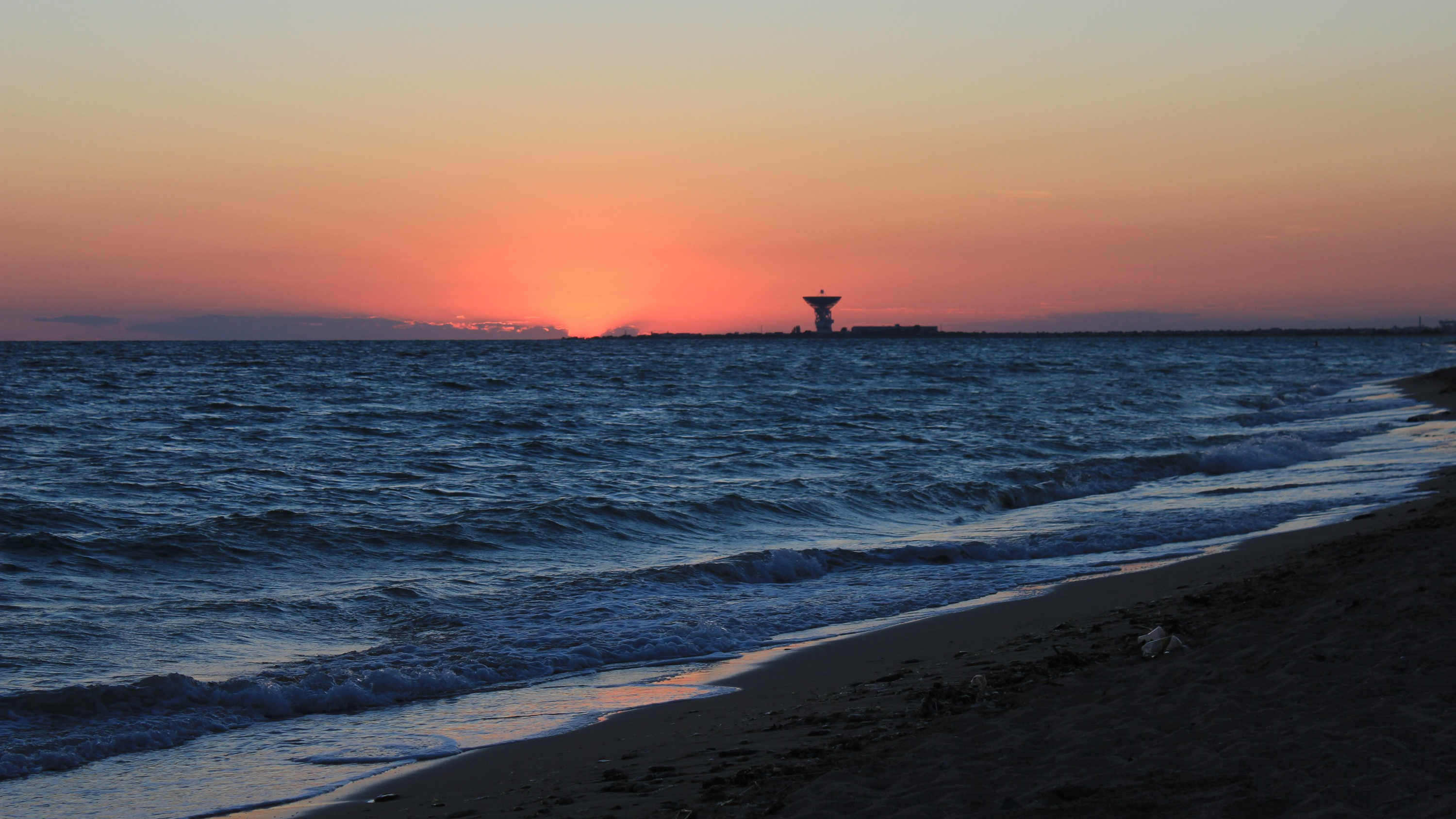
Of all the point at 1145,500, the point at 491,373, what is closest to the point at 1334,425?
the point at 1145,500

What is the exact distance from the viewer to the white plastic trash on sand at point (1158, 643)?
5.94m

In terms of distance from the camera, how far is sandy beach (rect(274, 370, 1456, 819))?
3.91 meters

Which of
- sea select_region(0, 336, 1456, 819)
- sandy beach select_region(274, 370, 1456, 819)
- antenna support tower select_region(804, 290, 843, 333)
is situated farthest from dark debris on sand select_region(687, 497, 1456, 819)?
antenna support tower select_region(804, 290, 843, 333)

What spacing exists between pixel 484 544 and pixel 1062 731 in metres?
8.56

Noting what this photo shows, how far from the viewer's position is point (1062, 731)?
15.5ft

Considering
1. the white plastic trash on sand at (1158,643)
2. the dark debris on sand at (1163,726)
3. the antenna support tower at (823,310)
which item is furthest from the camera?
the antenna support tower at (823,310)

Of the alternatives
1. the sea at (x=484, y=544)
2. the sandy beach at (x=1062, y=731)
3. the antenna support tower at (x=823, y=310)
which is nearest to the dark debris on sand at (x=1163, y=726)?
the sandy beach at (x=1062, y=731)

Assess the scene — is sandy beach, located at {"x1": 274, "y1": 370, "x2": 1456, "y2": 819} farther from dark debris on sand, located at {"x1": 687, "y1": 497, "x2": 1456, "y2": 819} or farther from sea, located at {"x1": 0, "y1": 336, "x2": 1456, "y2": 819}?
sea, located at {"x1": 0, "y1": 336, "x2": 1456, "y2": 819}

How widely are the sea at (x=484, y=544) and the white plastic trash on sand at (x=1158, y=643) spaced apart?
2.68 m

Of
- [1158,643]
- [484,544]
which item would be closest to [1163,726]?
[1158,643]

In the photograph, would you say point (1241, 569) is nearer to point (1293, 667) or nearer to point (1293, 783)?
point (1293, 667)

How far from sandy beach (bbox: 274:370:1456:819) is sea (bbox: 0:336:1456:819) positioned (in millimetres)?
706

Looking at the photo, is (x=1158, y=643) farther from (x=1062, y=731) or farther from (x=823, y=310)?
(x=823, y=310)

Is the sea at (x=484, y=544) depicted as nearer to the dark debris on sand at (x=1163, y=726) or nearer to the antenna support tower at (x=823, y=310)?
the dark debris on sand at (x=1163, y=726)
